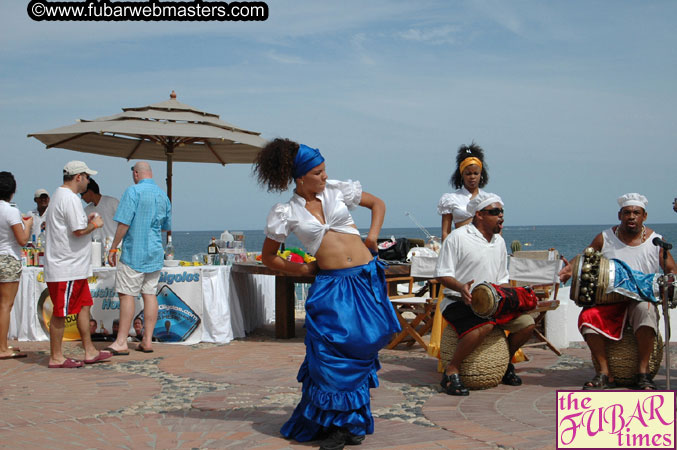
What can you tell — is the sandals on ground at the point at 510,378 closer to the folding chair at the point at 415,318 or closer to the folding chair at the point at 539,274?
the folding chair at the point at 539,274

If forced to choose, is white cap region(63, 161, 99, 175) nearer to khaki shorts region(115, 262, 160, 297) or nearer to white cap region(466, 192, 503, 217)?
khaki shorts region(115, 262, 160, 297)

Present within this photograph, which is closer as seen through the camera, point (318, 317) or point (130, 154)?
point (318, 317)

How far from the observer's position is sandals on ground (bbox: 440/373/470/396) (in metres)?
5.44

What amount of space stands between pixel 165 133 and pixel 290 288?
2.39 m

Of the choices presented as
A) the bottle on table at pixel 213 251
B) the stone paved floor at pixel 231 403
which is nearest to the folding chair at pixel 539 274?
the stone paved floor at pixel 231 403

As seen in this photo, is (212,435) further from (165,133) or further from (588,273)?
(165,133)

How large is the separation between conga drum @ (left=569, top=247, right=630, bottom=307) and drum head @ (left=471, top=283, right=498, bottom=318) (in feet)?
2.12

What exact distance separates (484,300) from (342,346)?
1.65 metres

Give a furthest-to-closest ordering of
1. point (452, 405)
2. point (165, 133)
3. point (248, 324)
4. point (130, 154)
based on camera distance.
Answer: point (130, 154), point (248, 324), point (165, 133), point (452, 405)

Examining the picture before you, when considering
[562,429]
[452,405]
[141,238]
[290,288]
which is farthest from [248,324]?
[562,429]

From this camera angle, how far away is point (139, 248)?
7.55 m

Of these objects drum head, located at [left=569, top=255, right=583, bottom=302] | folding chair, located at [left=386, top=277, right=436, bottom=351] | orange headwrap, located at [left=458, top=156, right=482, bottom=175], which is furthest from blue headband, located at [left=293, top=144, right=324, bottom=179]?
folding chair, located at [left=386, top=277, right=436, bottom=351]

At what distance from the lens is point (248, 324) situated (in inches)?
359

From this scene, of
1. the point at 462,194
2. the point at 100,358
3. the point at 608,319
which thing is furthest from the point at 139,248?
the point at 608,319
